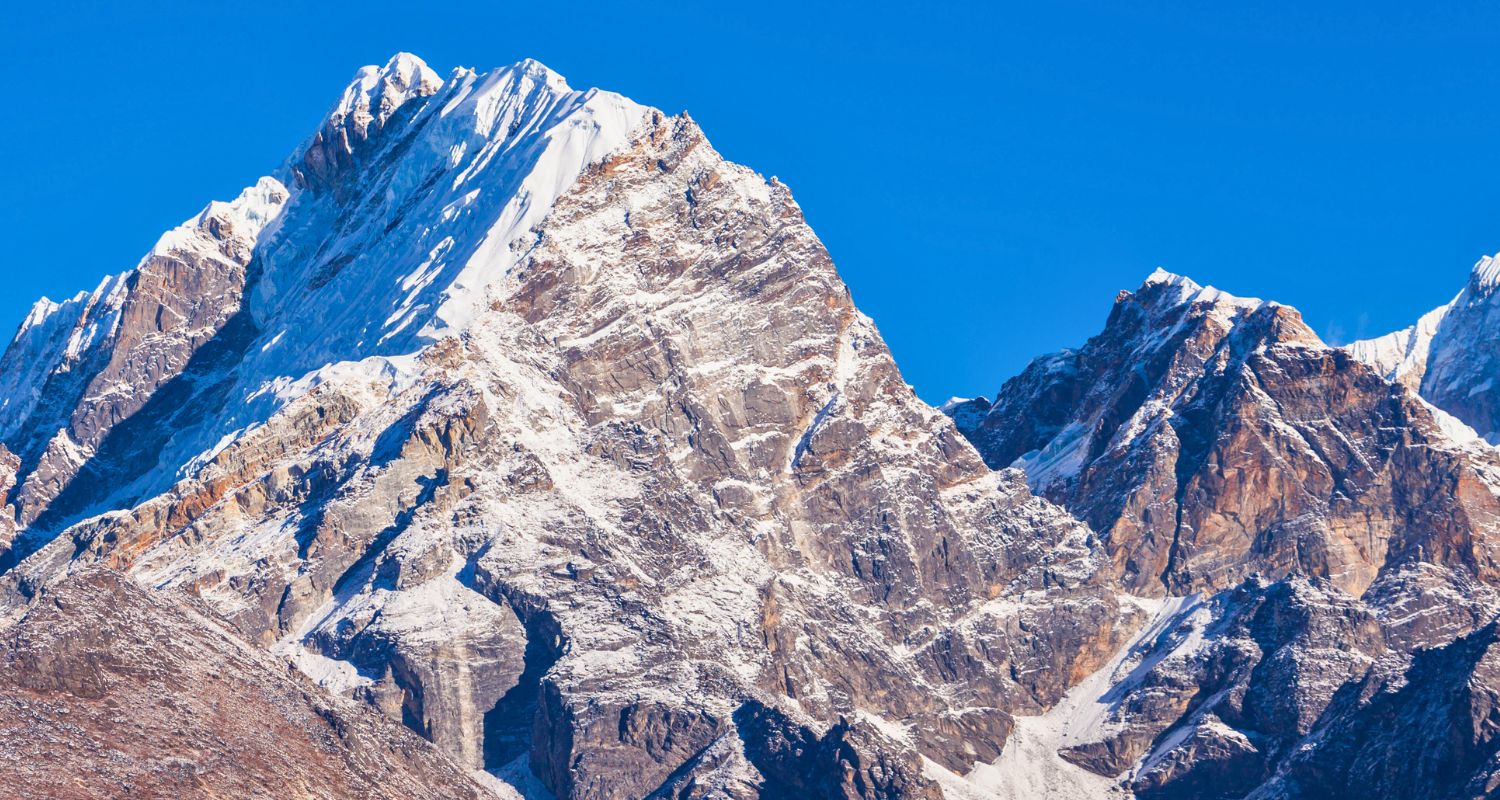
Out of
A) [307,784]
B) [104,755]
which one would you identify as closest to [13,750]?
[104,755]

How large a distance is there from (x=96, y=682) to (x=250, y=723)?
1051 centimetres

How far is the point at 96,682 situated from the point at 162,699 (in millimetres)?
4530

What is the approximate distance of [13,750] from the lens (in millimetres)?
179250

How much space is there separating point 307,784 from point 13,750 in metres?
19.9

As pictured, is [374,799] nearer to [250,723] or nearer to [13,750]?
[250,723]

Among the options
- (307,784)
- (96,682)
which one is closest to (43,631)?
(96,682)

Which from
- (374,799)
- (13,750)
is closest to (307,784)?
(374,799)

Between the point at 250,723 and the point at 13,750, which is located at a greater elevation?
the point at 250,723

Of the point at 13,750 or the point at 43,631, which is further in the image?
the point at 43,631

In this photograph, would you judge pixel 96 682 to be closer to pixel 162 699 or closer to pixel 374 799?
pixel 162 699

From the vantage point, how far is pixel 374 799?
199000 millimetres

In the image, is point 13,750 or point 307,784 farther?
point 307,784

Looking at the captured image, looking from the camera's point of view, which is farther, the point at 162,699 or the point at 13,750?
the point at 162,699

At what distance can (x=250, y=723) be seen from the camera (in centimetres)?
19975
